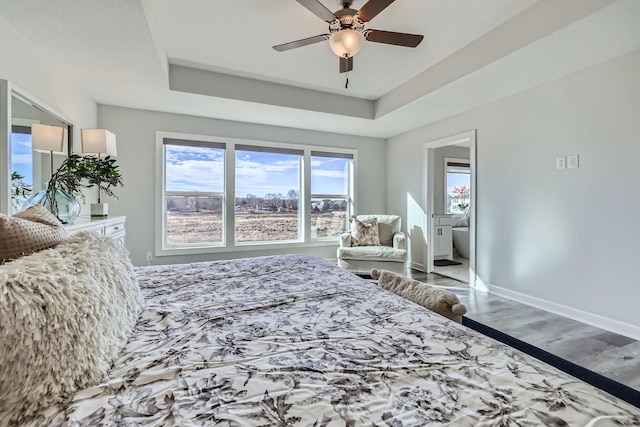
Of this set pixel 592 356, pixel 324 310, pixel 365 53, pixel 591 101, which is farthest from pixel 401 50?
pixel 592 356

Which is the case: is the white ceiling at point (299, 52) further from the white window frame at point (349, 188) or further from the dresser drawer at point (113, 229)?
the dresser drawer at point (113, 229)

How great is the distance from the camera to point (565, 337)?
245cm

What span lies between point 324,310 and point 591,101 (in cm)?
326

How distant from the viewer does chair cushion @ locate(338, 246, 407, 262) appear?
405 centimetres

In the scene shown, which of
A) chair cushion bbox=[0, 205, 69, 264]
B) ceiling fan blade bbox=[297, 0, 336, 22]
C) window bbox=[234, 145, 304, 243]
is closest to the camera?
chair cushion bbox=[0, 205, 69, 264]

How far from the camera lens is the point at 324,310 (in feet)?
4.00

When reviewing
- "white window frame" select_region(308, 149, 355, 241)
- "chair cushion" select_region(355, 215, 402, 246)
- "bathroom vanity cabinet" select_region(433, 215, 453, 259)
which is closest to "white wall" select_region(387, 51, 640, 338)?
"chair cushion" select_region(355, 215, 402, 246)

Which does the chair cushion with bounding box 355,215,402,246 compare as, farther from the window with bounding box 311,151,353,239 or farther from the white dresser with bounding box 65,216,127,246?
the white dresser with bounding box 65,216,127,246

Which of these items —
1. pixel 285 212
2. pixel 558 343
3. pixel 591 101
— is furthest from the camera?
pixel 285 212

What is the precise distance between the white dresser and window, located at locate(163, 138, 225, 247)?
3.89 feet

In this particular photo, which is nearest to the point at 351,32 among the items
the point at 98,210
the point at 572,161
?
the point at 572,161

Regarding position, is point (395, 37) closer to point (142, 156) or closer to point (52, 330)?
point (52, 330)

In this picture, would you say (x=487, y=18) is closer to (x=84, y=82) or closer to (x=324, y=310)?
(x=324, y=310)

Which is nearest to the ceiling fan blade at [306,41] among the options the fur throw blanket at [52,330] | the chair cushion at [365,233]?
the fur throw blanket at [52,330]
